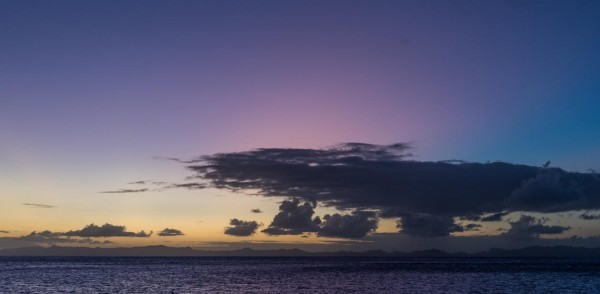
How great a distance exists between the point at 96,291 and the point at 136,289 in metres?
6.84

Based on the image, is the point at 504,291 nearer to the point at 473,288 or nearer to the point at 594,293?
the point at 473,288

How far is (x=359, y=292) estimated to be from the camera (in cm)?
8688

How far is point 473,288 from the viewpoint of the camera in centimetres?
9394

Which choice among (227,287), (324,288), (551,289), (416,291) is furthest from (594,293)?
(227,287)

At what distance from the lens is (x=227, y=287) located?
9744 cm

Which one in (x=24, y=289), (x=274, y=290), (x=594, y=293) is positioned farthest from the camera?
(x=24, y=289)

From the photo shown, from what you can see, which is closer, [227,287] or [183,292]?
[183,292]

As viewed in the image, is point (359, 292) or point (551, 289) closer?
point (359, 292)

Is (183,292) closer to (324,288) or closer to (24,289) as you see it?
(324,288)

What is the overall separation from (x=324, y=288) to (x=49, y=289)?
4827cm

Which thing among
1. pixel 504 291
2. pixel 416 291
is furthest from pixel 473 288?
pixel 416 291

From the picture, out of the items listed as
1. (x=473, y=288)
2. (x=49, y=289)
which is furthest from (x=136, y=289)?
(x=473, y=288)

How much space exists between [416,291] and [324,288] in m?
16.0

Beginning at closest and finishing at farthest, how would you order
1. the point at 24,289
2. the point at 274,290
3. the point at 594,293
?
the point at 594,293 < the point at 274,290 < the point at 24,289
